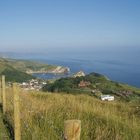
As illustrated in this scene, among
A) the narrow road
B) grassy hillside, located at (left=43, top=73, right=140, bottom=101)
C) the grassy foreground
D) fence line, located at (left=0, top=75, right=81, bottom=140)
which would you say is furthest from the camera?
grassy hillside, located at (left=43, top=73, right=140, bottom=101)

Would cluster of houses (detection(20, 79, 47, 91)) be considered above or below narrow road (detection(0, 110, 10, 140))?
below

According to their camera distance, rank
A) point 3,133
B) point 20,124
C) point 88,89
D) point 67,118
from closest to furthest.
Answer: point 20,124, point 3,133, point 67,118, point 88,89

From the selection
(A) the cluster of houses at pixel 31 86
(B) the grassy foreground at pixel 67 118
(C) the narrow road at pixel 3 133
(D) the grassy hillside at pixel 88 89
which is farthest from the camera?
(A) the cluster of houses at pixel 31 86

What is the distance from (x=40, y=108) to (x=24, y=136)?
7.86 feet

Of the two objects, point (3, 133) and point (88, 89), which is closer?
point (3, 133)

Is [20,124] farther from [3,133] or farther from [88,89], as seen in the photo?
[88,89]

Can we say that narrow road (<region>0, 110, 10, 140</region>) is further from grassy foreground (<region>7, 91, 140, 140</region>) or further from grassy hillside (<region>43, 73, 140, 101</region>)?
grassy hillside (<region>43, 73, 140, 101</region>)

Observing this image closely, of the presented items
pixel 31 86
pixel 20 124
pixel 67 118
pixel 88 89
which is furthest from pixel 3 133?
pixel 31 86

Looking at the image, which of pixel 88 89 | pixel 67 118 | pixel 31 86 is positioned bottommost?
pixel 31 86

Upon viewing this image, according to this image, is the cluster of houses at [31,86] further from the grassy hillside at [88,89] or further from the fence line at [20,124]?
the fence line at [20,124]

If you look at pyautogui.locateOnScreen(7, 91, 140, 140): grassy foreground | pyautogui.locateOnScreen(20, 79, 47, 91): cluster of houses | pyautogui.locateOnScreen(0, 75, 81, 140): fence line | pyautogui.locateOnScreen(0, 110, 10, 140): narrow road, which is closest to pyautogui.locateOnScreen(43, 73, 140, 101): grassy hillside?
pyautogui.locateOnScreen(20, 79, 47, 91): cluster of houses

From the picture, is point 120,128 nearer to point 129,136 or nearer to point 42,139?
point 129,136

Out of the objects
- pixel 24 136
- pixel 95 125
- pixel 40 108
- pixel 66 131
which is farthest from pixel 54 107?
pixel 66 131

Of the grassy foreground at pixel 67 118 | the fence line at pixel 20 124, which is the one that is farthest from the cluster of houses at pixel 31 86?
the fence line at pixel 20 124
